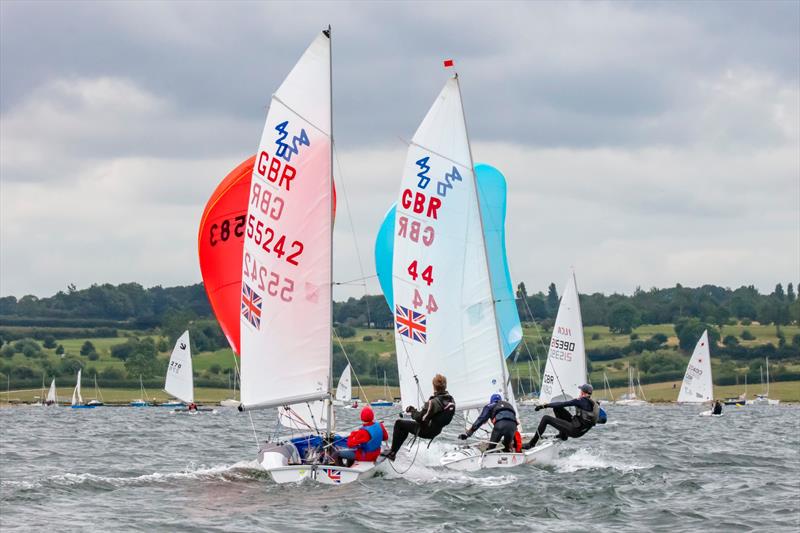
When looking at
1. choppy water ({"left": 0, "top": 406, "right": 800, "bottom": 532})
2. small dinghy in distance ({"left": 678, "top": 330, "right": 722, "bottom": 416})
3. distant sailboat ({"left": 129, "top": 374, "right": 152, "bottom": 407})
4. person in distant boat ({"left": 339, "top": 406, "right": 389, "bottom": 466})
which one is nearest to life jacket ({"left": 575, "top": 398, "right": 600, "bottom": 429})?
choppy water ({"left": 0, "top": 406, "right": 800, "bottom": 532})

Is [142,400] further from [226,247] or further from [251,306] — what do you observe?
[251,306]

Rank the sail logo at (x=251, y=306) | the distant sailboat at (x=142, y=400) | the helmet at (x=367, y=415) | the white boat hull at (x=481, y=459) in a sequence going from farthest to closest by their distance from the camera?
the distant sailboat at (x=142, y=400), the white boat hull at (x=481, y=459), the sail logo at (x=251, y=306), the helmet at (x=367, y=415)

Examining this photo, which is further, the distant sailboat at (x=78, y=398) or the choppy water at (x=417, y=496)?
the distant sailboat at (x=78, y=398)

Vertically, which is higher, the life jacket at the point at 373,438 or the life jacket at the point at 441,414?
the life jacket at the point at 441,414

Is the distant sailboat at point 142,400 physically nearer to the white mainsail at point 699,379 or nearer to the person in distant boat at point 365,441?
the white mainsail at point 699,379

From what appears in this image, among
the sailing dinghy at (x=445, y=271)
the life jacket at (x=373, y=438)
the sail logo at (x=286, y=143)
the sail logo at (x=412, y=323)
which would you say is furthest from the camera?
the sail logo at (x=412, y=323)

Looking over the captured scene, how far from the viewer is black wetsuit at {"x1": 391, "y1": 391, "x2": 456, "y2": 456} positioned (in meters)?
23.8

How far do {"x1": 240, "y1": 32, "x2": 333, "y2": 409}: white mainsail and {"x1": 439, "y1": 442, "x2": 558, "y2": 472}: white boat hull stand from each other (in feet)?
11.5

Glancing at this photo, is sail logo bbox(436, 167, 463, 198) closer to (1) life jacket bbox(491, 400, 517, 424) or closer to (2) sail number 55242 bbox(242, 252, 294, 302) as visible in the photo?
→ (1) life jacket bbox(491, 400, 517, 424)

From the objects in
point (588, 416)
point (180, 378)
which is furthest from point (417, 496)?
point (180, 378)

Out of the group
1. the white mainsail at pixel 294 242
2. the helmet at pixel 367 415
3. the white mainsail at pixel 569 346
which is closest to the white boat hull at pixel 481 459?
the helmet at pixel 367 415

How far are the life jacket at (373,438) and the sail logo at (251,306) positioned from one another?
282 cm

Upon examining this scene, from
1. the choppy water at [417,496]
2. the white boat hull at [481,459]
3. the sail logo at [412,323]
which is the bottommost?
the choppy water at [417,496]

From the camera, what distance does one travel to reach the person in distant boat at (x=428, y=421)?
23766 millimetres
